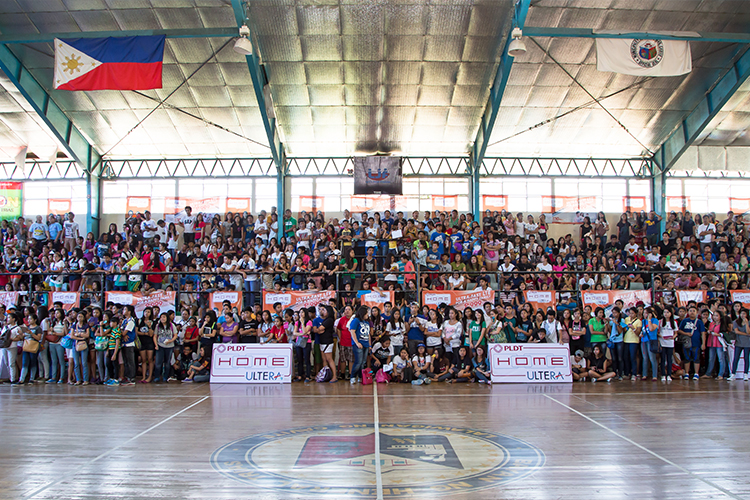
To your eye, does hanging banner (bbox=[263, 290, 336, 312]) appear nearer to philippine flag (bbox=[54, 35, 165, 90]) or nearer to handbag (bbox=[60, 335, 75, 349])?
handbag (bbox=[60, 335, 75, 349])

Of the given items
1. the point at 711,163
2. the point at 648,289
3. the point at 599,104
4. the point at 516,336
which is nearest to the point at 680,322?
the point at 648,289

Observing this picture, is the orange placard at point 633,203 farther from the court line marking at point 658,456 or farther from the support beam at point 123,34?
the support beam at point 123,34

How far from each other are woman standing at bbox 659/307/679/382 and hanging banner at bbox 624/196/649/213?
12010 millimetres

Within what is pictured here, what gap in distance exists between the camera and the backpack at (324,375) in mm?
14453

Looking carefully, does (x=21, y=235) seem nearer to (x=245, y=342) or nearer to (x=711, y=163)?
(x=245, y=342)

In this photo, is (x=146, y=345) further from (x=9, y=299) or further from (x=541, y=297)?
(x=541, y=297)

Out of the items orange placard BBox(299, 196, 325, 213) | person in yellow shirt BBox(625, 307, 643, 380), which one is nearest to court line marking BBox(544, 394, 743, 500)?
person in yellow shirt BBox(625, 307, 643, 380)

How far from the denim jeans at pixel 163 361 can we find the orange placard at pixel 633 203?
2112cm

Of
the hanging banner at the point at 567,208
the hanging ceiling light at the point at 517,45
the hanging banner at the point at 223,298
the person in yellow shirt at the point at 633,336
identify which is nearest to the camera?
the person in yellow shirt at the point at 633,336

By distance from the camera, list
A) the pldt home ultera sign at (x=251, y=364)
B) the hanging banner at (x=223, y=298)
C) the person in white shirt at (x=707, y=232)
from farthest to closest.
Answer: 1. the person in white shirt at (x=707, y=232)
2. the hanging banner at (x=223, y=298)
3. the pldt home ultera sign at (x=251, y=364)

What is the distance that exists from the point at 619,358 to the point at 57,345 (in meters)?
15.6

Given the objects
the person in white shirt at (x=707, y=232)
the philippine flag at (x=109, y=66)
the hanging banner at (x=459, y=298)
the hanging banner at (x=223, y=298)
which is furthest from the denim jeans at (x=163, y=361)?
the person in white shirt at (x=707, y=232)

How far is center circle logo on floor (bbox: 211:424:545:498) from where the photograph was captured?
19.5 ft

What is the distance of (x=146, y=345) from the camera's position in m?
14.9
